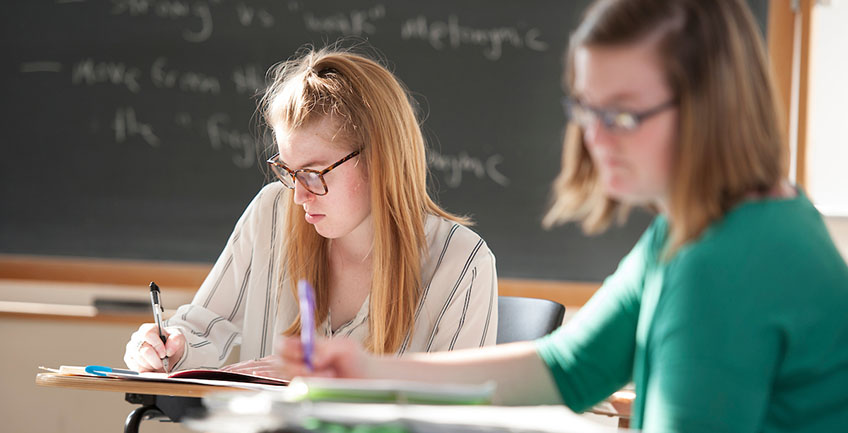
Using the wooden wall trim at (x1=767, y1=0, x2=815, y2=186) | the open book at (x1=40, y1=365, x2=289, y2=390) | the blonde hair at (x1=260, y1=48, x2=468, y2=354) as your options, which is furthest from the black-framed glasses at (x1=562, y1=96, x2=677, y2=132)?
the wooden wall trim at (x1=767, y1=0, x2=815, y2=186)

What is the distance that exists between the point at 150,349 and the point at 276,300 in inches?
12.3

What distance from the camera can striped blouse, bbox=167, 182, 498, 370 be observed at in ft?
5.52

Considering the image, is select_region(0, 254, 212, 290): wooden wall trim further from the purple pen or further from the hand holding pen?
the purple pen

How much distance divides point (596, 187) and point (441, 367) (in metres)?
0.28

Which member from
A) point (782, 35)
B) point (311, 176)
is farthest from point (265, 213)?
point (782, 35)

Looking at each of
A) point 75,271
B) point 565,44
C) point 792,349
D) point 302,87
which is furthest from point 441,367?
point 75,271

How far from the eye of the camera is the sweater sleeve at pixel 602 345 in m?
0.97

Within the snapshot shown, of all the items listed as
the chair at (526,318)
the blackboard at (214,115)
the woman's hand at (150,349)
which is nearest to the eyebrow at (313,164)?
the woman's hand at (150,349)

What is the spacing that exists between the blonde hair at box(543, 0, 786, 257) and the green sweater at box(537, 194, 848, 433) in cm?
3

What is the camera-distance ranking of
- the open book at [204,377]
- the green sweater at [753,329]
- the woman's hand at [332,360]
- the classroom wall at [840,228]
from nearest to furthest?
the green sweater at [753,329]
the woman's hand at [332,360]
the open book at [204,377]
the classroom wall at [840,228]

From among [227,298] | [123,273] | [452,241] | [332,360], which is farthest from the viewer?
[123,273]

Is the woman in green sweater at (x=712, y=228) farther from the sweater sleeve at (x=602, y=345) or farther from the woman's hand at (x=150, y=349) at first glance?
the woman's hand at (x=150, y=349)

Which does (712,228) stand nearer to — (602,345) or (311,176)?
(602,345)

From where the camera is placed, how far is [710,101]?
788 millimetres
